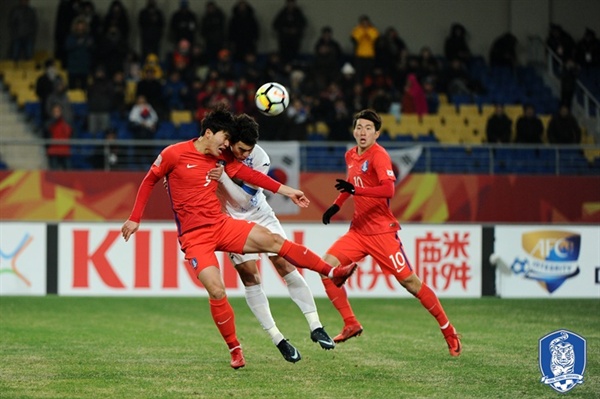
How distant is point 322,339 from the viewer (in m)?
9.49

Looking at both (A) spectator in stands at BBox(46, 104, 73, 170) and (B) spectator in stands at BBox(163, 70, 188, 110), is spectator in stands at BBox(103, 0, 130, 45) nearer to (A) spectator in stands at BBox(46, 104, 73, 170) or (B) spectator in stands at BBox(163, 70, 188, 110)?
(B) spectator in stands at BBox(163, 70, 188, 110)

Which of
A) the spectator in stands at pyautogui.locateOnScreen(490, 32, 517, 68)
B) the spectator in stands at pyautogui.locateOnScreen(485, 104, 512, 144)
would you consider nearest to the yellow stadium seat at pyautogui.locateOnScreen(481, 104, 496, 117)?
the spectator in stands at pyautogui.locateOnScreen(485, 104, 512, 144)

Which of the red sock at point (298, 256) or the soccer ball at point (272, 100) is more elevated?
the soccer ball at point (272, 100)

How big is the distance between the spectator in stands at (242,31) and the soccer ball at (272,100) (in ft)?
46.8

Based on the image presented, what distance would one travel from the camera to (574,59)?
2566cm

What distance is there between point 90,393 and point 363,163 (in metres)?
3.70

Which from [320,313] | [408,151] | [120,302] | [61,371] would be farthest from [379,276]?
[61,371]

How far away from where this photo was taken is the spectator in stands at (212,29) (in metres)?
24.4

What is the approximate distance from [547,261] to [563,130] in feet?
21.2

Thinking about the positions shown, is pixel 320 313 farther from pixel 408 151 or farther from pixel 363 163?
pixel 408 151

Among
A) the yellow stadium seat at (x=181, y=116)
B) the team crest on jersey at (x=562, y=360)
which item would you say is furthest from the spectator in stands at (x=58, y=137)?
the team crest on jersey at (x=562, y=360)

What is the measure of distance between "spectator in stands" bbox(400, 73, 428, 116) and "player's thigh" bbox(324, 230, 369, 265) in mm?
13347

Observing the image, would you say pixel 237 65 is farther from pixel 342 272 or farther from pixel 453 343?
pixel 342 272

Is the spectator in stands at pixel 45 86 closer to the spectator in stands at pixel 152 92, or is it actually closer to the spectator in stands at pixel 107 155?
the spectator in stands at pixel 107 155
